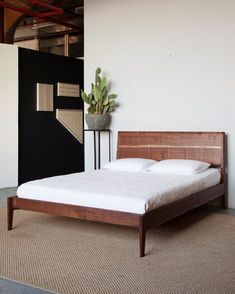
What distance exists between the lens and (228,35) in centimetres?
477

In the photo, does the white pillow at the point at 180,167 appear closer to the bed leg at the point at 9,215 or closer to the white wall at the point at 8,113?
the bed leg at the point at 9,215

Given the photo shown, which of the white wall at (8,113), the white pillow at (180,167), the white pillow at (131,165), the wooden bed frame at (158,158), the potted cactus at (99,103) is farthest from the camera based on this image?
the white wall at (8,113)

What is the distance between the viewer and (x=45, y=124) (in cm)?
687

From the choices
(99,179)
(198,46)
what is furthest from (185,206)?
(198,46)

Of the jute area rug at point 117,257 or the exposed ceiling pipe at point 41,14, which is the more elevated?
the exposed ceiling pipe at point 41,14

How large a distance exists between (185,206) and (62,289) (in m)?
1.59

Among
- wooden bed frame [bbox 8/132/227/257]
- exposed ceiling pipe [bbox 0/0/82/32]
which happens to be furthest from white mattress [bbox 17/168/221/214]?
A: exposed ceiling pipe [bbox 0/0/82/32]

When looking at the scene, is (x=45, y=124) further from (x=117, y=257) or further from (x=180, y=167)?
(x=117, y=257)

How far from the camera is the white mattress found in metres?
3.27

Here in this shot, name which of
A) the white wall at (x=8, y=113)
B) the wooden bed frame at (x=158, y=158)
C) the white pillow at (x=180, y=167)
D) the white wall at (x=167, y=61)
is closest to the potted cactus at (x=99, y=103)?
the white wall at (x=167, y=61)

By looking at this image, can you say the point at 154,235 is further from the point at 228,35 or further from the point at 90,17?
the point at 90,17

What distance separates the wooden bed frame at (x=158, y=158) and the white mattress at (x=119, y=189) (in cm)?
5

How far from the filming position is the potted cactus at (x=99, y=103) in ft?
18.1

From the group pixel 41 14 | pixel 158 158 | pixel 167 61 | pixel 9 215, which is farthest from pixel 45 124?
pixel 9 215
